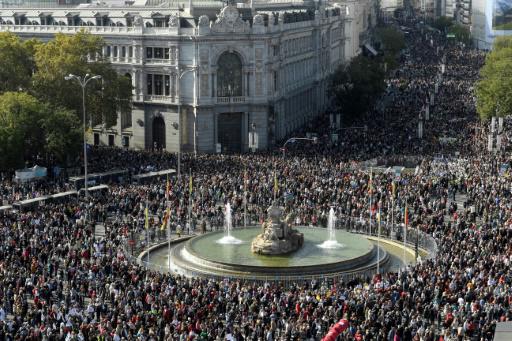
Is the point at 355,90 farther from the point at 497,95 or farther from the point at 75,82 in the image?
the point at 75,82

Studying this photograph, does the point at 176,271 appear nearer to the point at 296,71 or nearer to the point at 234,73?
the point at 234,73

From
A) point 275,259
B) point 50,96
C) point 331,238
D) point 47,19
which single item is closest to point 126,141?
point 50,96

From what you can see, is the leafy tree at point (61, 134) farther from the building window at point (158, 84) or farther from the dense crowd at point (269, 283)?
the building window at point (158, 84)

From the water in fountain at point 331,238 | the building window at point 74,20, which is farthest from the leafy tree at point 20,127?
the water in fountain at point 331,238

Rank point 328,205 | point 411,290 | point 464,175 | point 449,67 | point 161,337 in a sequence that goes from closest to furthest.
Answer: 1. point 161,337
2. point 411,290
3. point 328,205
4. point 464,175
5. point 449,67

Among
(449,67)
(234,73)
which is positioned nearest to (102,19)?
(234,73)

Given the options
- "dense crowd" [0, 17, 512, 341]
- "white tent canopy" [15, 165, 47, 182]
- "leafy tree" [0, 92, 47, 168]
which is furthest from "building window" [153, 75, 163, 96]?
"white tent canopy" [15, 165, 47, 182]
